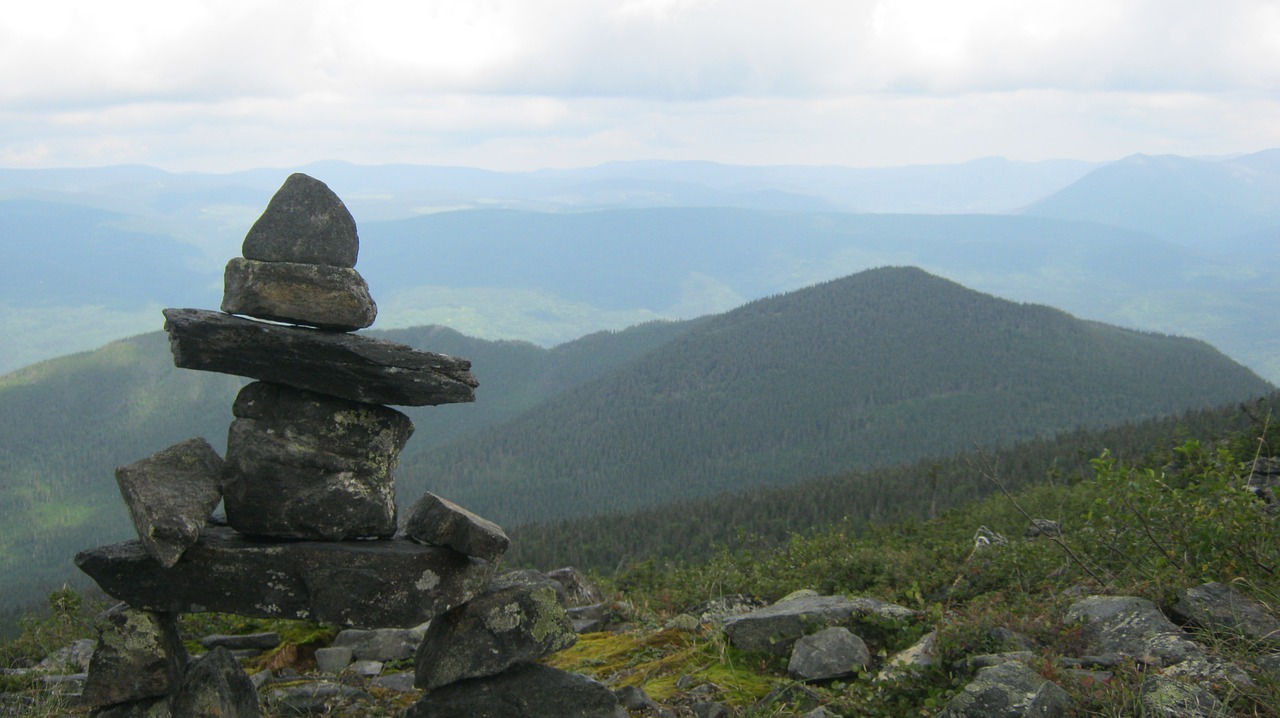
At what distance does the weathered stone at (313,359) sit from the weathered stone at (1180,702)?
9.02 m

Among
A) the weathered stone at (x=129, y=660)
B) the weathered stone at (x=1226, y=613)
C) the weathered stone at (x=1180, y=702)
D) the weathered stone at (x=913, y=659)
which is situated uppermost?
the weathered stone at (x=1226, y=613)

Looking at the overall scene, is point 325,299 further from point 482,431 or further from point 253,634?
point 482,431

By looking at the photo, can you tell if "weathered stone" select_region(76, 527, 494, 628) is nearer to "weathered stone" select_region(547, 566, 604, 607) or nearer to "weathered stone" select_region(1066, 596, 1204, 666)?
"weathered stone" select_region(547, 566, 604, 607)

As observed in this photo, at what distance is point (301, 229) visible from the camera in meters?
13.4

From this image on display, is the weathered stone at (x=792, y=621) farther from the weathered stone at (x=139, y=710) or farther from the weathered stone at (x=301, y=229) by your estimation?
the weathered stone at (x=301, y=229)

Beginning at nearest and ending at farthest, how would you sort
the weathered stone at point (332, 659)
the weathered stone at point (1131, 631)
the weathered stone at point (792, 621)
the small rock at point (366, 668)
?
1. the weathered stone at point (1131, 631)
2. the weathered stone at point (792, 621)
3. the small rock at point (366, 668)
4. the weathered stone at point (332, 659)

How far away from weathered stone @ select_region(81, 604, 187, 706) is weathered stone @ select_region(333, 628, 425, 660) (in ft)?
13.6

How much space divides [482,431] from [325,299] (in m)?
186

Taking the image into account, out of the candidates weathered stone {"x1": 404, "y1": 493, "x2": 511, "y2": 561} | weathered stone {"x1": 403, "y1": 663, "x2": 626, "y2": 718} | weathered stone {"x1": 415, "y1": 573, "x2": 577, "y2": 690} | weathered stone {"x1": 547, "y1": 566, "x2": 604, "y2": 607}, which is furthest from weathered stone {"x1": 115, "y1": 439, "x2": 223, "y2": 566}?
weathered stone {"x1": 547, "y1": 566, "x2": 604, "y2": 607}

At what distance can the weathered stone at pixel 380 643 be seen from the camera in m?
16.3

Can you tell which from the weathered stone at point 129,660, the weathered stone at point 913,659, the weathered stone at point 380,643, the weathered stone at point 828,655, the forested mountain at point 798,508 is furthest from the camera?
the forested mountain at point 798,508

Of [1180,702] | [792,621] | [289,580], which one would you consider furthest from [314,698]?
[1180,702]

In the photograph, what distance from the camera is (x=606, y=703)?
12.6 m

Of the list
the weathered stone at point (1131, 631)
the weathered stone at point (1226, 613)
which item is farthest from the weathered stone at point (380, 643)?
the weathered stone at point (1226, 613)
